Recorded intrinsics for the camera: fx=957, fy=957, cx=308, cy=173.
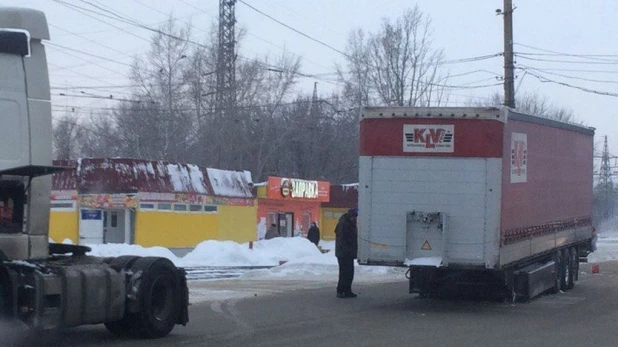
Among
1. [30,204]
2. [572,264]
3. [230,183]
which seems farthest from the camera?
[230,183]

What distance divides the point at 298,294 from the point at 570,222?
273 inches

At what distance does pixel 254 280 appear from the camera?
81.9 feet

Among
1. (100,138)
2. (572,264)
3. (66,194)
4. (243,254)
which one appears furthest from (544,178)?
(100,138)

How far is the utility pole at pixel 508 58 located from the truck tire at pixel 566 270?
23.2ft

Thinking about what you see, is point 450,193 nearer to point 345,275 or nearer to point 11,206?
point 345,275

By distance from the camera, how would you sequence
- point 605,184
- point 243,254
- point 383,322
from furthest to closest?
point 605,184 < point 243,254 < point 383,322

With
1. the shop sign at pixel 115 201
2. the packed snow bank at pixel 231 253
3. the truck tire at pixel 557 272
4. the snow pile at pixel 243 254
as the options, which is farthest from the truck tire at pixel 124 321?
the shop sign at pixel 115 201

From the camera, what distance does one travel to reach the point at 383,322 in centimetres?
1518

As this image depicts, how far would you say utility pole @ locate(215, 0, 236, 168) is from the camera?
208ft

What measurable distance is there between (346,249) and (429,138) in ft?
11.1

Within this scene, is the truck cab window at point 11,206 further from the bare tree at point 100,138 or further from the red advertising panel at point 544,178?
the bare tree at point 100,138

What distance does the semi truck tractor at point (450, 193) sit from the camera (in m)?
16.7

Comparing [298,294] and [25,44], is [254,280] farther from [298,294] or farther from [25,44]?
[25,44]

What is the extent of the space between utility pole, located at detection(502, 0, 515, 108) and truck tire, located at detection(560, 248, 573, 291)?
23.2ft
